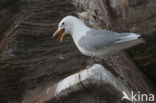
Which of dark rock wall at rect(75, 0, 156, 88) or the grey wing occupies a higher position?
the grey wing

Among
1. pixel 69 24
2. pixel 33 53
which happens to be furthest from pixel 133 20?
pixel 33 53

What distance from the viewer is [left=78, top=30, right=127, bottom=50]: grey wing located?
2.27 metres

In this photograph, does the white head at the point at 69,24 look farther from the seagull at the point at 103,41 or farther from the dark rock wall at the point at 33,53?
the dark rock wall at the point at 33,53

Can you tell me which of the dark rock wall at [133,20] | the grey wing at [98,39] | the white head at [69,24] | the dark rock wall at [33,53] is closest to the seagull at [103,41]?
the grey wing at [98,39]

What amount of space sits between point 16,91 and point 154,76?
1.62 meters

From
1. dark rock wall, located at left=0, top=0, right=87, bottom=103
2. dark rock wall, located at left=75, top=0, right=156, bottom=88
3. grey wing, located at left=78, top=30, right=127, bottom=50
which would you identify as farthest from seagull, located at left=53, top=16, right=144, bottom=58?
dark rock wall, located at left=75, top=0, right=156, bottom=88

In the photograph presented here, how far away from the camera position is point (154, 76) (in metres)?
3.50

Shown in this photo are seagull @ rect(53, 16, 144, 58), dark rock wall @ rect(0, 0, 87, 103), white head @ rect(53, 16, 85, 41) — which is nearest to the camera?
seagull @ rect(53, 16, 144, 58)

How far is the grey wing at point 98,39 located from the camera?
7.46ft

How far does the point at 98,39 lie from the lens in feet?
7.63

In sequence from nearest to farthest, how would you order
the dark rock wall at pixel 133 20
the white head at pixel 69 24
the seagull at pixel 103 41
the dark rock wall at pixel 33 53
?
1. the seagull at pixel 103 41
2. the white head at pixel 69 24
3. the dark rock wall at pixel 33 53
4. the dark rock wall at pixel 133 20

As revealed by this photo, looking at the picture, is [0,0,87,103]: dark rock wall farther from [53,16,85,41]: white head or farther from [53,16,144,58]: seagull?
[53,16,144,58]: seagull

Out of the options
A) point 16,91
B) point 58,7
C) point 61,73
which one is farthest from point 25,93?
point 58,7

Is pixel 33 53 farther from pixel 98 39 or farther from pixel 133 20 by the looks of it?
pixel 133 20
